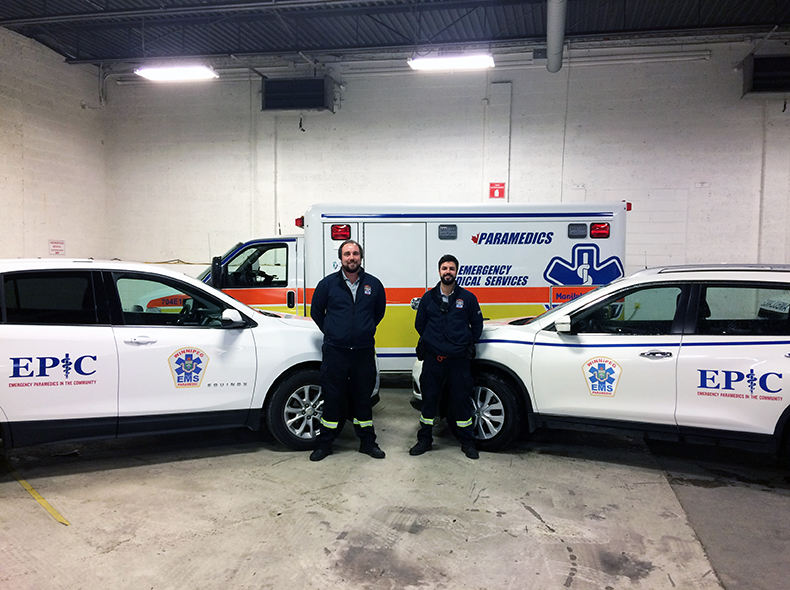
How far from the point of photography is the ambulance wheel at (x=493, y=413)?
5023mm

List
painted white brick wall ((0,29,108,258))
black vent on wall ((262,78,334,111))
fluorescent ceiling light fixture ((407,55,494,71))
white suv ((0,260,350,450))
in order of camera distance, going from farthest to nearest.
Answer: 1. black vent on wall ((262,78,334,111))
2. painted white brick wall ((0,29,108,258))
3. fluorescent ceiling light fixture ((407,55,494,71))
4. white suv ((0,260,350,450))

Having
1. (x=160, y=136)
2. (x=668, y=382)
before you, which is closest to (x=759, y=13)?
(x=668, y=382)

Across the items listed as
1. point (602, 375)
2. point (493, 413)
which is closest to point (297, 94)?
point (493, 413)

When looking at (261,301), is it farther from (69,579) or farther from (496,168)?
(496,168)

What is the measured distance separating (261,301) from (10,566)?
4734 mm

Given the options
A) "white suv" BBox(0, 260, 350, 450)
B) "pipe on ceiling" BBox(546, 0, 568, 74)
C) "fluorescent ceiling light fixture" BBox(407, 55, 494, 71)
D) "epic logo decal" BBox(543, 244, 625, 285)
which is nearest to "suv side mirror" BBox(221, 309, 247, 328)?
"white suv" BBox(0, 260, 350, 450)

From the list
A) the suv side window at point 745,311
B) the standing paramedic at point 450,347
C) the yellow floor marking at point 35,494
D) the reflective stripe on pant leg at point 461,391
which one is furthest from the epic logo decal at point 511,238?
the yellow floor marking at point 35,494

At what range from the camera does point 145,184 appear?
12.5 meters

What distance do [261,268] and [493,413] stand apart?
414cm

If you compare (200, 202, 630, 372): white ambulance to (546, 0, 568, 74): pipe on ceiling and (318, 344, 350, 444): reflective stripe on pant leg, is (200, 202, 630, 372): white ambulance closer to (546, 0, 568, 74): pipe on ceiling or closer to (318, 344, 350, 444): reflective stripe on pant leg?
(318, 344, 350, 444): reflective stripe on pant leg

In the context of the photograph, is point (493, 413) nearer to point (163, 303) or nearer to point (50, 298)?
point (163, 303)

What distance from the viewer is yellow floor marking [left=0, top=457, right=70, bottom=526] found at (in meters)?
3.83

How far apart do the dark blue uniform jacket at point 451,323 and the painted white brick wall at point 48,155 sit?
9.17m

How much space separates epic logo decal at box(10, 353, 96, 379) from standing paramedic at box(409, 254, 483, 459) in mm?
2757
